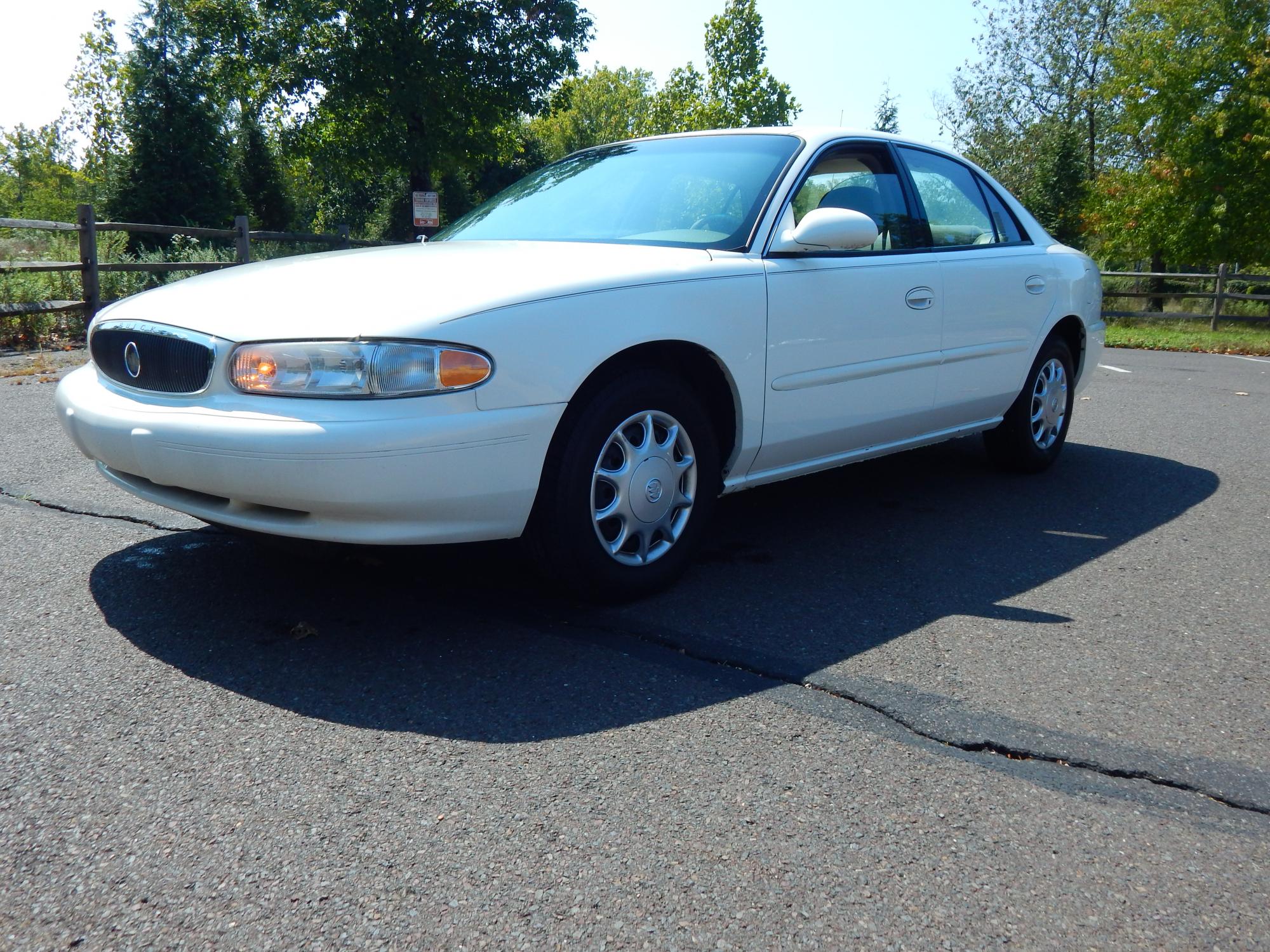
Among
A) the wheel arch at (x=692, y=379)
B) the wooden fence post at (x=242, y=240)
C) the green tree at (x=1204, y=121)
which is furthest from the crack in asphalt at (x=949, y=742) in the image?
the green tree at (x=1204, y=121)

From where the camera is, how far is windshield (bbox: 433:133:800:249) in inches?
150

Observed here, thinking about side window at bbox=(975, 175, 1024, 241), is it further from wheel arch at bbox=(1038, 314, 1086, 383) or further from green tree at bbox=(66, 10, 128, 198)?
green tree at bbox=(66, 10, 128, 198)

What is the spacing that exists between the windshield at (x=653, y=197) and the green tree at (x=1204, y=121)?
22793mm

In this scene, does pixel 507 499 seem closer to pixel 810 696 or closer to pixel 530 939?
pixel 810 696

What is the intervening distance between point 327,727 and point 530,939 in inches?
36.4

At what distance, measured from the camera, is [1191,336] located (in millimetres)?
19250

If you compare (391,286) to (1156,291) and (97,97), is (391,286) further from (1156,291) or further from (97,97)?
(97,97)

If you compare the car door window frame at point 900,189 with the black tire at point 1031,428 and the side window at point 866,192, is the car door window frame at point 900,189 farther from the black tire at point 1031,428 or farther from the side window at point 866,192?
the black tire at point 1031,428

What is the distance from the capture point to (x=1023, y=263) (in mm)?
5023

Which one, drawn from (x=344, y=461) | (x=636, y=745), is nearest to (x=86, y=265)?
(x=344, y=461)

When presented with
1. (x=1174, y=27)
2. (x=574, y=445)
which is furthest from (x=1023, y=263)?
(x=1174, y=27)

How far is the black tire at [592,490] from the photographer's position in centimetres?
313

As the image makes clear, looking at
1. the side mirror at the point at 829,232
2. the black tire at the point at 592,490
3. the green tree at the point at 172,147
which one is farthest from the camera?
the green tree at the point at 172,147

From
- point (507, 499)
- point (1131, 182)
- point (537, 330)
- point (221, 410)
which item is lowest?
point (507, 499)
